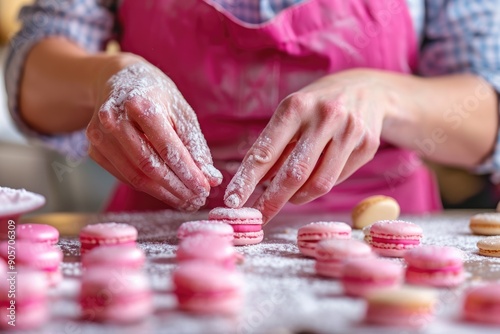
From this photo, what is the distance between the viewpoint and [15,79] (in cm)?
150

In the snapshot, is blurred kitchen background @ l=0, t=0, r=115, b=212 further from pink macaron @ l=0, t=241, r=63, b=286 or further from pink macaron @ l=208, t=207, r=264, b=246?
pink macaron @ l=0, t=241, r=63, b=286

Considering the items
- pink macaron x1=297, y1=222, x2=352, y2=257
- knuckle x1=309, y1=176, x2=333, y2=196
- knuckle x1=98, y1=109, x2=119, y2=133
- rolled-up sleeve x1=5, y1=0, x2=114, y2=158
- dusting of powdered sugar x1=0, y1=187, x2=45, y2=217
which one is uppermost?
rolled-up sleeve x1=5, y1=0, x2=114, y2=158

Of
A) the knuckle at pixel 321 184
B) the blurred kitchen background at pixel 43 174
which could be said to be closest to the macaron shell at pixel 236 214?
the knuckle at pixel 321 184

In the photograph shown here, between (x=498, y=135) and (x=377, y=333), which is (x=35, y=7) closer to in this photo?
(x=498, y=135)

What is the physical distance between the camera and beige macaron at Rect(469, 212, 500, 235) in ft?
3.73

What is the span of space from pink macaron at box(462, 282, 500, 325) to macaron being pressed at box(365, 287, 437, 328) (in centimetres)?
4

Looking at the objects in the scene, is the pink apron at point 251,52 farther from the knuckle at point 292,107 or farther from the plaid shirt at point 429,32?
the knuckle at point 292,107

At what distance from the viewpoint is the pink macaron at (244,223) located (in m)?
0.96

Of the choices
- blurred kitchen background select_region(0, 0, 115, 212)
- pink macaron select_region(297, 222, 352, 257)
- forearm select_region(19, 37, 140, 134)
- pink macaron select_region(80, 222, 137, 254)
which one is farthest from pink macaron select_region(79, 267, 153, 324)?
blurred kitchen background select_region(0, 0, 115, 212)

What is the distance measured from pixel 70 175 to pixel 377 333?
8.92 ft

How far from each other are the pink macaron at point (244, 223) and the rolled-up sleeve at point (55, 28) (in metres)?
0.71

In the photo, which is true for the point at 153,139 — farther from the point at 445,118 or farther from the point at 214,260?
the point at 445,118

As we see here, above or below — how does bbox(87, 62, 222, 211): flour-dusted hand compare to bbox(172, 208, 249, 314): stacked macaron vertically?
above

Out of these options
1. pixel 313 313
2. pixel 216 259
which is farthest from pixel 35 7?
pixel 313 313
